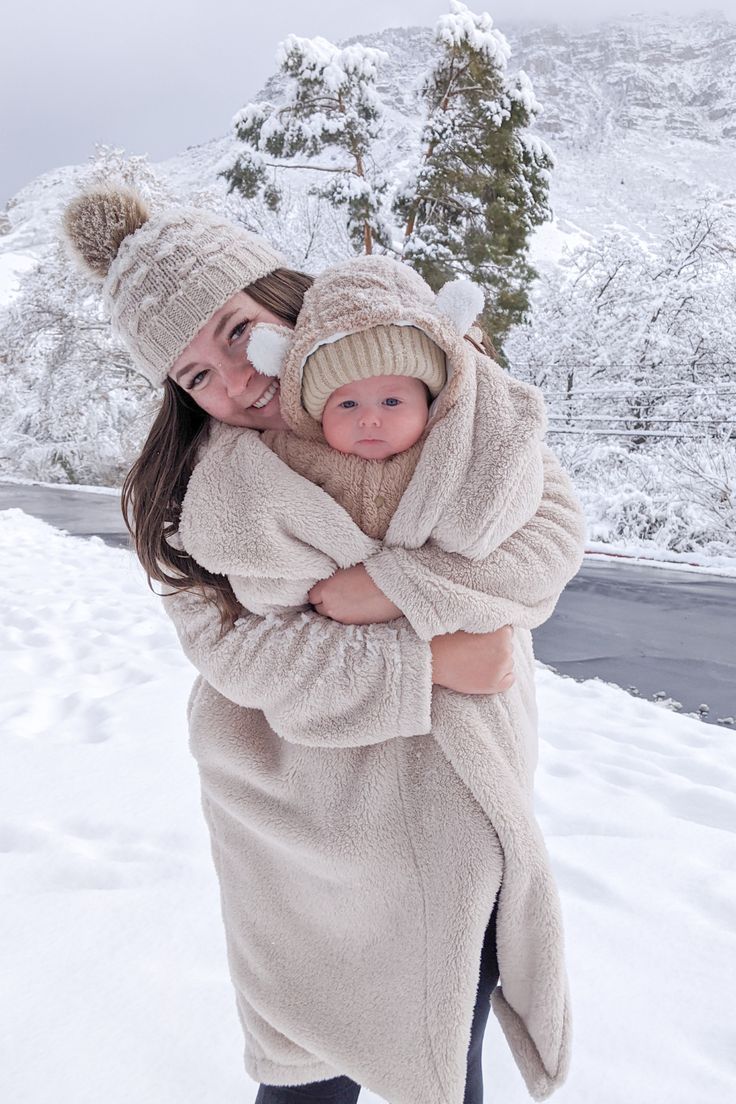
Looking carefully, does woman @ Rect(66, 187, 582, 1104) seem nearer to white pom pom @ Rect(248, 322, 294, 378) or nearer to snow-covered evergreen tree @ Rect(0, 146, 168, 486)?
white pom pom @ Rect(248, 322, 294, 378)

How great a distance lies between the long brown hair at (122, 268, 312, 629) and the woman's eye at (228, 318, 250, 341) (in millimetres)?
43

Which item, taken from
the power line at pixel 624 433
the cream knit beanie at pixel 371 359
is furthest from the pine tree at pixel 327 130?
the cream knit beanie at pixel 371 359

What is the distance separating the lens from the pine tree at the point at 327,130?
40.3ft

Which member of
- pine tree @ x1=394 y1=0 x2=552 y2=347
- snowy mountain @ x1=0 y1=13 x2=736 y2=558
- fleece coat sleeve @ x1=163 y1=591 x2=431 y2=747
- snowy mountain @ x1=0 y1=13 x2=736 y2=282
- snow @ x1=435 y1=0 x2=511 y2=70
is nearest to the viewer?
fleece coat sleeve @ x1=163 y1=591 x2=431 y2=747

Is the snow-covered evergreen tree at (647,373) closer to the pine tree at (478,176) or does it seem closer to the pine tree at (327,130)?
the pine tree at (478,176)

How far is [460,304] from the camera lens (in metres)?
1.00

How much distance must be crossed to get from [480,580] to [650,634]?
4.90m

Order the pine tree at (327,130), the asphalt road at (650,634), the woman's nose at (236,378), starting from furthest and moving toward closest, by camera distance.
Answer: the pine tree at (327,130), the asphalt road at (650,634), the woman's nose at (236,378)

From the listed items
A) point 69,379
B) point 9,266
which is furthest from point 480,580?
point 9,266

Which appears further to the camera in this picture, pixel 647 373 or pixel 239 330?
pixel 647 373

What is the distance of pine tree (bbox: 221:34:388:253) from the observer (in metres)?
12.3

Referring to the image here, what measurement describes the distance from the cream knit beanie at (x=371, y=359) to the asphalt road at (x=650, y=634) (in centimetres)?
333

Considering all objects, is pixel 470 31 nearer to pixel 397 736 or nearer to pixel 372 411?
pixel 372 411

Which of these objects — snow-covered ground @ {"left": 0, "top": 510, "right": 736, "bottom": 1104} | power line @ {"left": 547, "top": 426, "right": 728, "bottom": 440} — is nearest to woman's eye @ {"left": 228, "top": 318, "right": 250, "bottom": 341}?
snow-covered ground @ {"left": 0, "top": 510, "right": 736, "bottom": 1104}
